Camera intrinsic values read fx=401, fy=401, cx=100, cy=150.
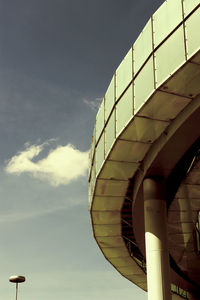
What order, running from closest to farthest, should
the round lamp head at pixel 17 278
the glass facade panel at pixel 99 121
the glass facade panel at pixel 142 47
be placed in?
the glass facade panel at pixel 142 47, the glass facade panel at pixel 99 121, the round lamp head at pixel 17 278

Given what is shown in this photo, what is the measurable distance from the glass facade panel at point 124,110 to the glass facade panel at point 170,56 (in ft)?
7.71

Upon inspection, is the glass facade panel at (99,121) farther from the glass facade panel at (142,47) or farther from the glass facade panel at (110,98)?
the glass facade panel at (142,47)

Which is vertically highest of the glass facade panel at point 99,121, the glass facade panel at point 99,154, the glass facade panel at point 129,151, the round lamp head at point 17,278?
the glass facade panel at point 99,121

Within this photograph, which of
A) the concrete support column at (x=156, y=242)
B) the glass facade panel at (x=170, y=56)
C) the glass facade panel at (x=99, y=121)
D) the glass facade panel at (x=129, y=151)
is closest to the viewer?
the glass facade panel at (x=170, y=56)

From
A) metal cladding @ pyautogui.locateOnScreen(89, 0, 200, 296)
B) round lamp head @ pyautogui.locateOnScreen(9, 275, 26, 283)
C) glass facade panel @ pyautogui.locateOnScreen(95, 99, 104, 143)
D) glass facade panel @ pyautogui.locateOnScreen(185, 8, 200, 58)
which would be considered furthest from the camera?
round lamp head @ pyautogui.locateOnScreen(9, 275, 26, 283)

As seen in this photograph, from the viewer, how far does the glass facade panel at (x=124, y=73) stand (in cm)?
1782

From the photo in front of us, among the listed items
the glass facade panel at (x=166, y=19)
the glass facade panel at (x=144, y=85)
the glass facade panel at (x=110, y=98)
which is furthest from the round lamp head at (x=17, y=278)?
the glass facade panel at (x=166, y=19)

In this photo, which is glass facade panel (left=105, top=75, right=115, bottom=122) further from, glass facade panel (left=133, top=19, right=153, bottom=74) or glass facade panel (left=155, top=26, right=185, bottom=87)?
glass facade panel (left=155, top=26, right=185, bottom=87)

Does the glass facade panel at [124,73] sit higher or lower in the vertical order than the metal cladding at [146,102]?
higher

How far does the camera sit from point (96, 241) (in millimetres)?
30344

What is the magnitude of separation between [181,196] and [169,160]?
4.45 m

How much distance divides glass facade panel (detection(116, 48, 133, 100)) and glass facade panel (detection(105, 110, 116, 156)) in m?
1.19

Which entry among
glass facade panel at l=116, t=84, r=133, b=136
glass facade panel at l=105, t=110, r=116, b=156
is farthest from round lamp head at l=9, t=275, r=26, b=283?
glass facade panel at l=116, t=84, r=133, b=136

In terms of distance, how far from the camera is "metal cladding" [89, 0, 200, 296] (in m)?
14.1
